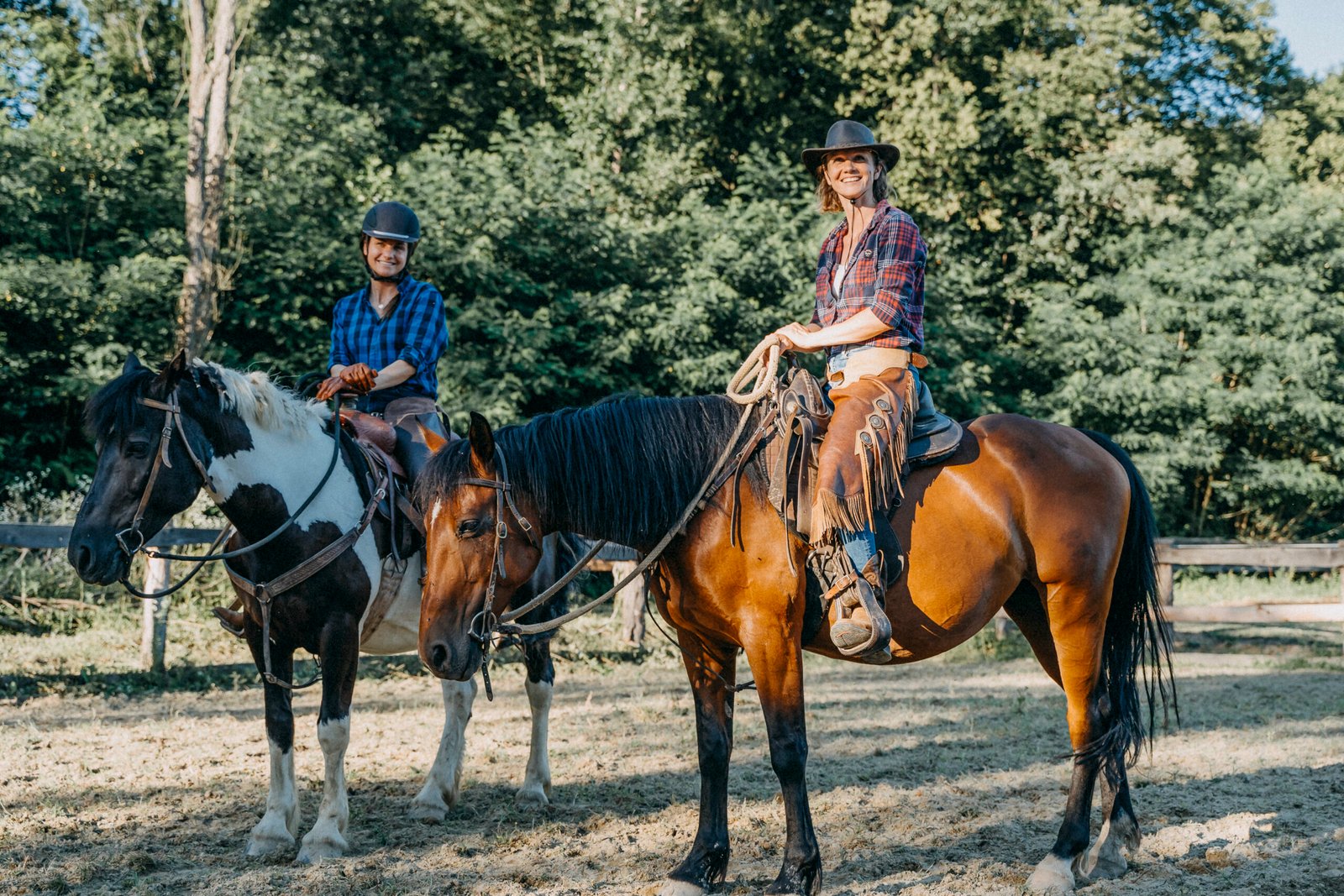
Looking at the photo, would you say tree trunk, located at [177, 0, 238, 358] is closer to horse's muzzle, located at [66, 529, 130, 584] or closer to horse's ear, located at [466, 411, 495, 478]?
horse's muzzle, located at [66, 529, 130, 584]

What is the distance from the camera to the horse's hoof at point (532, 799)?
5.43 metres

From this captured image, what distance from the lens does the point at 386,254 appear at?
18.0 ft

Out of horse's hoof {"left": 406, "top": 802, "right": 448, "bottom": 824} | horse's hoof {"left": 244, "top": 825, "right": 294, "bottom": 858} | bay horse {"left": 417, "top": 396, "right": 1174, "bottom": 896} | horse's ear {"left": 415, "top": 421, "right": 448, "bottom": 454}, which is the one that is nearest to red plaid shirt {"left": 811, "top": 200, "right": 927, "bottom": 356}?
bay horse {"left": 417, "top": 396, "right": 1174, "bottom": 896}

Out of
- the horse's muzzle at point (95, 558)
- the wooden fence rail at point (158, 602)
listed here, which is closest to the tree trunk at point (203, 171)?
the wooden fence rail at point (158, 602)

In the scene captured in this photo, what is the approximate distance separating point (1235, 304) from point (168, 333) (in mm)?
18253

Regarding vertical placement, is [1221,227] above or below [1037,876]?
above

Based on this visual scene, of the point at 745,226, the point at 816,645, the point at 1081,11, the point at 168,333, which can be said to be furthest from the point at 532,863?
the point at 1081,11

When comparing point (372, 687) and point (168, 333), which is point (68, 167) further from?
point (372, 687)

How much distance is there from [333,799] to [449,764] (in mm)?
834

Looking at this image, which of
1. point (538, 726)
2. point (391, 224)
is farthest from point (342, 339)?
point (538, 726)

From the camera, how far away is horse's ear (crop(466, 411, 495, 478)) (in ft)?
12.2

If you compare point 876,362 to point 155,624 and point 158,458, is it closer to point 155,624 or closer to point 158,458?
point 158,458

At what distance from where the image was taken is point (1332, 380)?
19922 mm

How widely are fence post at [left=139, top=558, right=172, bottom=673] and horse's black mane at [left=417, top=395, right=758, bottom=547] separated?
6180 mm
